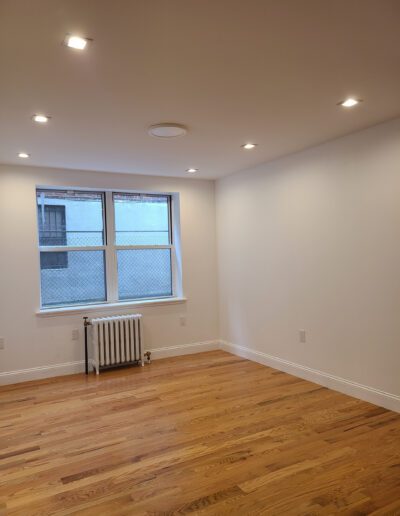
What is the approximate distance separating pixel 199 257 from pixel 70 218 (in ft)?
5.71

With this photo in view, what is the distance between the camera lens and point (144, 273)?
539cm

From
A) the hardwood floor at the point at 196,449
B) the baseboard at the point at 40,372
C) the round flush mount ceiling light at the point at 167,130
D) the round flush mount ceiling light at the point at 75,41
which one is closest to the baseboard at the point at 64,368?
the baseboard at the point at 40,372

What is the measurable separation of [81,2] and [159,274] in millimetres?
4079

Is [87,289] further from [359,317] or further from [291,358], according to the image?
[359,317]

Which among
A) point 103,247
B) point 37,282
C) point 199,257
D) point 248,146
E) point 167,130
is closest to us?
point 167,130

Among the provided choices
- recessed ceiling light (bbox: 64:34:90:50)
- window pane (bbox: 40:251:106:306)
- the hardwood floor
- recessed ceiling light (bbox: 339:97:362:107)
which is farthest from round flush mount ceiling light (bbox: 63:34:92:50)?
window pane (bbox: 40:251:106:306)

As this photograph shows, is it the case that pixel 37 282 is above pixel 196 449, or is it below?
above

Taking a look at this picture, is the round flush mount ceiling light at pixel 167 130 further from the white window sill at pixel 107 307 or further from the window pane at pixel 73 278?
the white window sill at pixel 107 307

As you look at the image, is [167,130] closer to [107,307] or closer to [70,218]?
[70,218]

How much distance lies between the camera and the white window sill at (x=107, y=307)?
4.60 metres

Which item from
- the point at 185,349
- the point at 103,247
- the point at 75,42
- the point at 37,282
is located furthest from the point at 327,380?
the point at 75,42

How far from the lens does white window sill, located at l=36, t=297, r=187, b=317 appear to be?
4.60 meters

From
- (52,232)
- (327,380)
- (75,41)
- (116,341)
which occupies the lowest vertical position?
(327,380)

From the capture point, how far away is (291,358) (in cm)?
441
